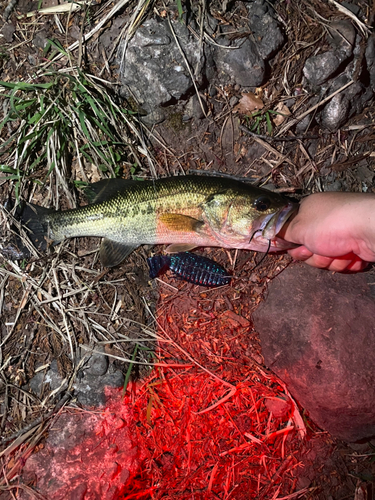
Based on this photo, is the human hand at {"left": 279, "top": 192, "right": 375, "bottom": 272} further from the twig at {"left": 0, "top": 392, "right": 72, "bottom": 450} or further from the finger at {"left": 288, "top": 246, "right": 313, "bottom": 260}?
the twig at {"left": 0, "top": 392, "right": 72, "bottom": 450}

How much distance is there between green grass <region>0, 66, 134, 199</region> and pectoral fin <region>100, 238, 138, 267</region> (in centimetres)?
81

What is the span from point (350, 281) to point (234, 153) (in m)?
1.93

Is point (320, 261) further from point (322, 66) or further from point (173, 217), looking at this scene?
point (322, 66)

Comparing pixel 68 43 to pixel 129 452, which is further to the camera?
pixel 68 43

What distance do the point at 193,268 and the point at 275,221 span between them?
3.47 ft

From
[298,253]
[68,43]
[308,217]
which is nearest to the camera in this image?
[308,217]

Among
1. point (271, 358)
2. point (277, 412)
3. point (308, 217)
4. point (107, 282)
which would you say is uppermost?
point (308, 217)

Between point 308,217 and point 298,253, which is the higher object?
point 308,217

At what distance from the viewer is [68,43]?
4.15 meters

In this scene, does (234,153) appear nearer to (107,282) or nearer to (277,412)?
(107,282)

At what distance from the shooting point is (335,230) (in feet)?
11.0

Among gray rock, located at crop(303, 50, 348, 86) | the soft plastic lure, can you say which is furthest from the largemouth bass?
Result: gray rock, located at crop(303, 50, 348, 86)

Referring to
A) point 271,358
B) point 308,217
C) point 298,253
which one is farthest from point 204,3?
point 271,358

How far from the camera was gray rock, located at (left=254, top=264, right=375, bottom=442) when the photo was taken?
3.63 m
